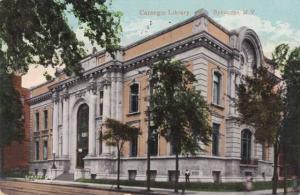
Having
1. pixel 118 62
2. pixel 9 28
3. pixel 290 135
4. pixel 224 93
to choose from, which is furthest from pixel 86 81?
pixel 290 135

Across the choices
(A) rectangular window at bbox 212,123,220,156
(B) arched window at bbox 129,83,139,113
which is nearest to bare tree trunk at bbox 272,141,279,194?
(A) rectangular window at bbox 212,123,220,156

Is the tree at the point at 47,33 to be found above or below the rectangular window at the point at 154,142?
above

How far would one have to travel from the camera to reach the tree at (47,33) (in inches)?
223

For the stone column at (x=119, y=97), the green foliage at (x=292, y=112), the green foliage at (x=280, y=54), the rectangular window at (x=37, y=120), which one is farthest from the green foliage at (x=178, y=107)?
the rectangular window at (x=37, y=120)

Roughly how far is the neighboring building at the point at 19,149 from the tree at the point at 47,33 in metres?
0.41

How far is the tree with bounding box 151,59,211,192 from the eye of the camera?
6102mm

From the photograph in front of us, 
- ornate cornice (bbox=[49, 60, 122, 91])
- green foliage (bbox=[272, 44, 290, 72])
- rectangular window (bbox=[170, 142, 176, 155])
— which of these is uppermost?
green foliage (bbox=[272, 44, 290, 72])

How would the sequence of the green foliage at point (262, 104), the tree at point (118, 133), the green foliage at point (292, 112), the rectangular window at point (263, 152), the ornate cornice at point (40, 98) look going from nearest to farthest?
the tree at point (118, 133), the green foliage at point (292, 112), the green foliage at point (262, 104), the rectangular window at point (263, 152), the ornate cornice at point (40, 98)

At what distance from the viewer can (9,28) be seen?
573 cm

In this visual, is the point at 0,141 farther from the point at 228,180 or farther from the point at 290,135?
the point at 290,135

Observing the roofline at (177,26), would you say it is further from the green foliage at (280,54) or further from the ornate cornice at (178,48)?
the green foliage at (280,54)

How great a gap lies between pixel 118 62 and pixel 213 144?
188cm

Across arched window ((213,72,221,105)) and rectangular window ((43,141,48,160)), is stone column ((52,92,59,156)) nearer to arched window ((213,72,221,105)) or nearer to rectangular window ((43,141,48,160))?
rectangular window ((43,141,48,160))

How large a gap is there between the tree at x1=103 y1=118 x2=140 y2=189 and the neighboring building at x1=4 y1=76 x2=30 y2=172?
1587 mm
